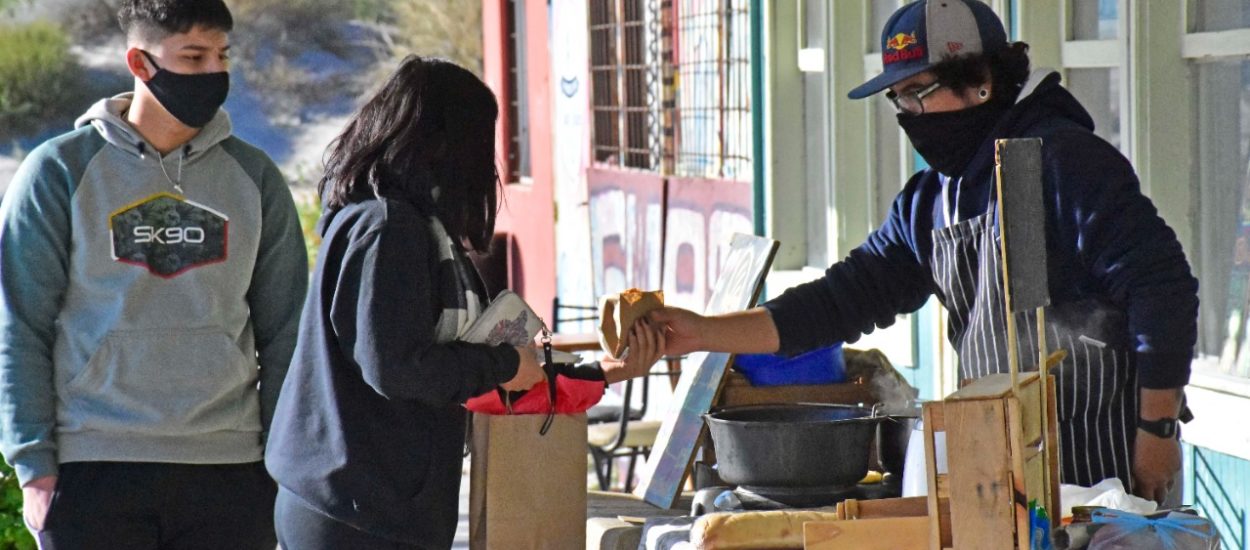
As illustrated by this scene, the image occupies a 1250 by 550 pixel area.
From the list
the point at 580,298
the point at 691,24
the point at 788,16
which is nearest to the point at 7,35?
the point at 580,298

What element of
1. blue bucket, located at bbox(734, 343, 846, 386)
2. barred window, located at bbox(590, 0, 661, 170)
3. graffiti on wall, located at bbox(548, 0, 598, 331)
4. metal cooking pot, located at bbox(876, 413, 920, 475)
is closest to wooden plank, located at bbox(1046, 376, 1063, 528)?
metal cooking pot, located at bbox(876, 413, 920, 475)

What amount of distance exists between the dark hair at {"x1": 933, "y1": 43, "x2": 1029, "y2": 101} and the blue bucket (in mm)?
1233

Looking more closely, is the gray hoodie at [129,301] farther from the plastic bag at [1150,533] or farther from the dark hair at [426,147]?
the plastic bag at [1150,533]

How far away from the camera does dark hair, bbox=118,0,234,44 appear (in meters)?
3.57

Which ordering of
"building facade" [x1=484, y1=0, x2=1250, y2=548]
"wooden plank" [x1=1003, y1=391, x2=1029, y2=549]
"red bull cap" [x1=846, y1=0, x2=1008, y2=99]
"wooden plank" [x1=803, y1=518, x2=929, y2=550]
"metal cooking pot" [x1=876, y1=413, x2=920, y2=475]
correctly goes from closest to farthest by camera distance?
"wooden plank" [x1=1003, y1=391, x2=1029, y2=549] → "wooden plank" [x1=803, y1=518, x2=929, y2=550] → "red bull cap" [x1=846, y1=0, x2=1008, y2=99] → "metal cooking pot" [x1=876, y1=413, x2=920, y2=475] → "building facade" [x1=484, y1=0, x2=1250, y2=548]

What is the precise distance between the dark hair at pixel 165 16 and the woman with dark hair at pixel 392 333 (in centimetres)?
57

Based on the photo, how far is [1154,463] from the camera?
3.23 metres

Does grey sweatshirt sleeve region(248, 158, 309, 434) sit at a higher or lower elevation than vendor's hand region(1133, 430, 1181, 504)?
higher

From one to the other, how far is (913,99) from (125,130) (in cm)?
168

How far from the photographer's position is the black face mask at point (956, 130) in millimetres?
3459

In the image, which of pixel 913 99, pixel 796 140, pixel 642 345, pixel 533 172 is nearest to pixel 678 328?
pixel 642 345

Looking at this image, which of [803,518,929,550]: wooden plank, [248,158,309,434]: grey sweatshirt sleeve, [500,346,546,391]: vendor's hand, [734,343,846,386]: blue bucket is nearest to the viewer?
[803,518,929,550]: wooden plank

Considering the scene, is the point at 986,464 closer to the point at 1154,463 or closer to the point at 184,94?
the point at 1154,463

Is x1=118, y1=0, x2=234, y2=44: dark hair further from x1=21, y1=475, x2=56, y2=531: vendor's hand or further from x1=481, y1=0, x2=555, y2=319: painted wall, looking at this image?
x1=481, y1=0, x2=555, y2=319: painted wall
